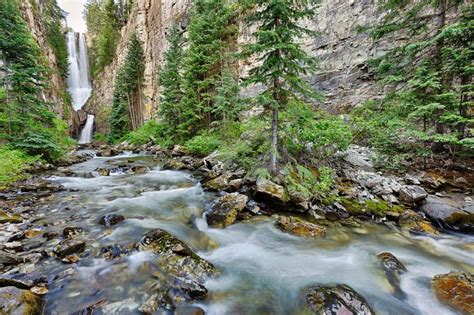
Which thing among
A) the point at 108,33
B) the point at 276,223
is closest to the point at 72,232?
the point at 276,223

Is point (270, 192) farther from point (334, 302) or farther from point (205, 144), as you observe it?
point (205, 144)

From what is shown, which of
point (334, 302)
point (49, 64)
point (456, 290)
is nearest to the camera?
point (334, 302)

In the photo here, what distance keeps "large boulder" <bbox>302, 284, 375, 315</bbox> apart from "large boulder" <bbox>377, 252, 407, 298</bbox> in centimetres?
121

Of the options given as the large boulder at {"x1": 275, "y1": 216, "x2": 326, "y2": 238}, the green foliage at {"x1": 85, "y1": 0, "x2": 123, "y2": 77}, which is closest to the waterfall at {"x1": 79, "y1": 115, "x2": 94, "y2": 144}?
the green foliage at {"x1": 85, "y1": 0, "x2": 123, "y2": 77}

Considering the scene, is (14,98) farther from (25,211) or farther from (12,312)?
(12,312)

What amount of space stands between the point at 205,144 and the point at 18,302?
12421 mm

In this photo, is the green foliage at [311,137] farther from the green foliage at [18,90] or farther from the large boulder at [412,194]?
the green foliage at [18,90]

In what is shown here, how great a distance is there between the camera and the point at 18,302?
3002mm

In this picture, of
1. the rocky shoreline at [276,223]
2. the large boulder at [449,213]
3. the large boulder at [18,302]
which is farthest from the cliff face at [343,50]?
the large boulder at [18,302]

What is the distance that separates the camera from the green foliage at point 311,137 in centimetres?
863

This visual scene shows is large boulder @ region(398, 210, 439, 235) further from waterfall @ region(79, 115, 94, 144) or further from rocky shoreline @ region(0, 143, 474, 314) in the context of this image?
waterfall @ region(79, 115, 94, 144)

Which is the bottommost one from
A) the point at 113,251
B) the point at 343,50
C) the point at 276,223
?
the point at 276,223

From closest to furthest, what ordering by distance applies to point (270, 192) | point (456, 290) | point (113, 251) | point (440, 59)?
point (456, 290) < point (113, 251) < point (270, 192) < point (440, 59)

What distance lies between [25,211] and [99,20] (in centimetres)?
5430
